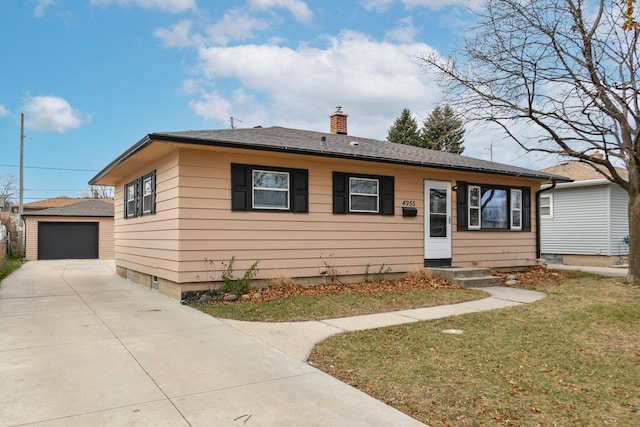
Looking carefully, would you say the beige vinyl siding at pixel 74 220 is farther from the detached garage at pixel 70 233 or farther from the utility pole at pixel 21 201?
the utility pole at pixel 21 201

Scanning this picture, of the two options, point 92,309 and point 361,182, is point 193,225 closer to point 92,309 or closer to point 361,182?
point 92,309

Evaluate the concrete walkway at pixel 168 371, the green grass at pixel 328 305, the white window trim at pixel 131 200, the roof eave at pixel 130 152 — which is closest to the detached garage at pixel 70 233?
the roof eave at pixel 130 152

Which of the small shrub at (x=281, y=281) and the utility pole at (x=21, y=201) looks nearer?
the small shrub at (x=281, y=281)

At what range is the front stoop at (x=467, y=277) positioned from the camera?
9930 millimetres

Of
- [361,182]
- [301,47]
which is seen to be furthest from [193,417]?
[301,47]


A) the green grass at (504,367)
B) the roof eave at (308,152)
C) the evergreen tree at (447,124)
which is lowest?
the green grass at (504,367)

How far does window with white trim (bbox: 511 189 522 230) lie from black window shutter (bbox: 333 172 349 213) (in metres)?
5.98

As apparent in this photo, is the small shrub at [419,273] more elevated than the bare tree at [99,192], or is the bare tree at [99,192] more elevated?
the bare tree at [99,192]

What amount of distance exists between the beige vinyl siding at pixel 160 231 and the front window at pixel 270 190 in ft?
5.21

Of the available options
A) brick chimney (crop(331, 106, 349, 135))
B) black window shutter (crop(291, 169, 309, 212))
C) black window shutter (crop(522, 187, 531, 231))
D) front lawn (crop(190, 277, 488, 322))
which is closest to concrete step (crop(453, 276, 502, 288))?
front lawn (crop(190, 277, 488, 322))

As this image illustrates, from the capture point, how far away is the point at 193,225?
26.5ft

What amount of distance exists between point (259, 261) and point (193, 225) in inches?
59.6

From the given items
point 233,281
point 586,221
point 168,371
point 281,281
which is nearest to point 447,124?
point 281,281

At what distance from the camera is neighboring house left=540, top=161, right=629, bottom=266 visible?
53.2 feet
